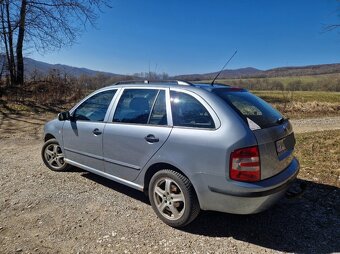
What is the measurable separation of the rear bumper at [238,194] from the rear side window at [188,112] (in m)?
0.59

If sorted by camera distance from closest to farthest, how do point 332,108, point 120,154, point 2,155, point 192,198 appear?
1. point 192,198
2. point 120,154
3. point 2,155
4. point 332,108

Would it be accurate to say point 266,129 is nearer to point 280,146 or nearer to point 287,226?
point 280,146

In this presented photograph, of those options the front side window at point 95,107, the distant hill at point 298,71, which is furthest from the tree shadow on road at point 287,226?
the distant hill at point 298,71

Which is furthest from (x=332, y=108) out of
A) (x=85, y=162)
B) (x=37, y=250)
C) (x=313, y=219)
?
(x=37, y=250)

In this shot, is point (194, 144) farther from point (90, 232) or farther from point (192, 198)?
point (90, 232)

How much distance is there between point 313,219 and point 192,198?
171 cm

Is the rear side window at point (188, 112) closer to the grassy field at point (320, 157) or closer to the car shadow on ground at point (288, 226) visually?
the car shadow on ground at point (288, 226)

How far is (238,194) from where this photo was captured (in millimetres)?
2898

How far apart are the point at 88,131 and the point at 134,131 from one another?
1.06 metres

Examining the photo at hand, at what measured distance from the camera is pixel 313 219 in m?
3.67

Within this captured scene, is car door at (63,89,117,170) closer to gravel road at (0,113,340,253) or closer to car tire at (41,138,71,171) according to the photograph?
car tire at (41,138,71,171)

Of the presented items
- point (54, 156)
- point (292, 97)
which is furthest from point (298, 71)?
point (54, 156)

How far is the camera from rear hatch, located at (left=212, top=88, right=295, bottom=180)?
301 cm

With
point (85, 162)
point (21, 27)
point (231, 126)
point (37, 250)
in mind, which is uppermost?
point (21, 27)
